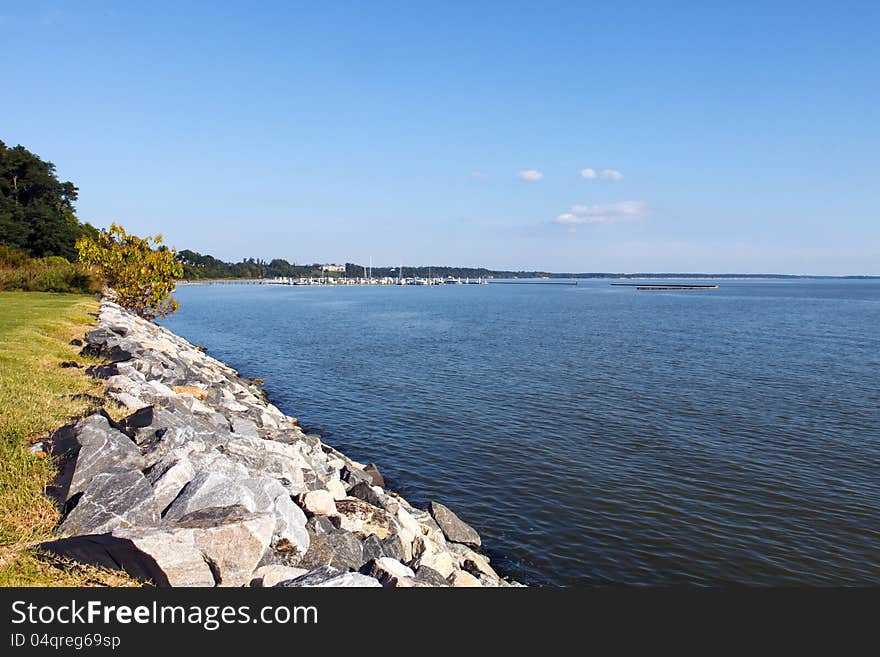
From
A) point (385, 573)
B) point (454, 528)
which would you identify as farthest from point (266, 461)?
point (454, 528)

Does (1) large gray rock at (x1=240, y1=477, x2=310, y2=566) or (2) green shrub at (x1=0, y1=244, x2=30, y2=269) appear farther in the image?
(2) green shrub at (x1=0, y1=244, x2=30, y2=269)

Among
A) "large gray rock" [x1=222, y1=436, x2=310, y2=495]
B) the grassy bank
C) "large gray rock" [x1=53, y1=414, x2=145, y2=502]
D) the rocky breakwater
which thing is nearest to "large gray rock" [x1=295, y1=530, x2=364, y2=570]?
the rocky breakwater

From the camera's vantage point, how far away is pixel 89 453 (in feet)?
27.2

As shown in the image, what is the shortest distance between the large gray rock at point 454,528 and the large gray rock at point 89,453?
8095 mm

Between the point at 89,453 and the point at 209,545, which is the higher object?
the point at 89,453

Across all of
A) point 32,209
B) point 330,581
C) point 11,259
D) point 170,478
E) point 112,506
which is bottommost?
point 330,581

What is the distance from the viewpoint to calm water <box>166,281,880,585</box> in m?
14.1

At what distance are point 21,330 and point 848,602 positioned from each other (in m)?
24.4

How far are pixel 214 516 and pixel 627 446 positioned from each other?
1773 centimetres

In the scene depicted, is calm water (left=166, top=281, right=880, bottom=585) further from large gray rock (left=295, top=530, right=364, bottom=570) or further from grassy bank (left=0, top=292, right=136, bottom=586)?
grassy bank (left=0, top=292, right=136, bottom=586)

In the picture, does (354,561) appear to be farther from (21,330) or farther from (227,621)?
(21,330)

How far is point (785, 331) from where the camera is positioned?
62.0 m

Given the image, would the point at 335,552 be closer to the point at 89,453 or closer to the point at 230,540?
the point at 230,540

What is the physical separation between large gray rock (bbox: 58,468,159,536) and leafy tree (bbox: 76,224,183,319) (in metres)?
38.5
